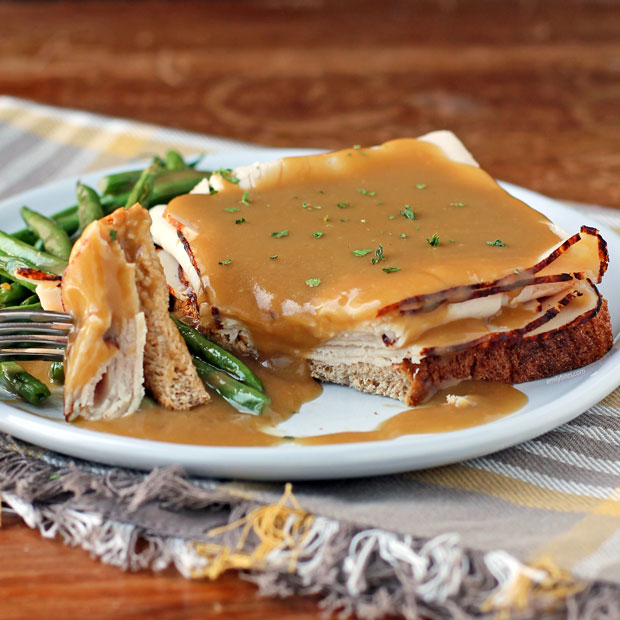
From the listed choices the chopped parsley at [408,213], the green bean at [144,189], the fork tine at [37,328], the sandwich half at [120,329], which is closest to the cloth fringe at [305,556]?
the sandwich half at [120,329]

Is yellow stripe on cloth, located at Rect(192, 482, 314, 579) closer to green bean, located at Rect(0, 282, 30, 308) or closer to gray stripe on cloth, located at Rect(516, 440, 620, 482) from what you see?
gray stripe on cloth, located at Rect(516, 440, 620, 482)

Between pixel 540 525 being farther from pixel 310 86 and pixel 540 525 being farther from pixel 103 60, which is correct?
pixel 103 60

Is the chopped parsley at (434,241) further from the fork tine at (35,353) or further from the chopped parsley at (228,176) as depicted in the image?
the fork tine at (35,353)

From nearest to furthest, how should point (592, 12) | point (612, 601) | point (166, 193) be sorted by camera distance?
point (612, 601) < point (166, 193) < point (592, 12)

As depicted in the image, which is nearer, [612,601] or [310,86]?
[612,601]

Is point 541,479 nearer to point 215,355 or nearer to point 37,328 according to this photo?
point 215,355

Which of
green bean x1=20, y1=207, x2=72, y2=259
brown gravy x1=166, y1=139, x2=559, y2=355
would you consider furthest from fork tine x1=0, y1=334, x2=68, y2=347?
green bean x1=20, y1=207, x2=72, y2=259

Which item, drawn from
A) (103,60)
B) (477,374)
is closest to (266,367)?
(477,374)

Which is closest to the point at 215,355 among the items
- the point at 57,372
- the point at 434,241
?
the point at 57,372
